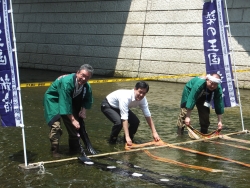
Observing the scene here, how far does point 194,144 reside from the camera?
8.19m

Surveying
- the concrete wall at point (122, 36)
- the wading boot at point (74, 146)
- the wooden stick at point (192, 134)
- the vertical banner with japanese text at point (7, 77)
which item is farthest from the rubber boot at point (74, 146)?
the concrete wall at point (122, 36)

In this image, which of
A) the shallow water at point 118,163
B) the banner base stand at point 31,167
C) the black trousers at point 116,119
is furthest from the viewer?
the black trousers at point 116,119

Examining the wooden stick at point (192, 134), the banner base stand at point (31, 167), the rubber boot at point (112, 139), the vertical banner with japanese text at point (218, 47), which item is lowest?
the banner base stand at point (31, 167)

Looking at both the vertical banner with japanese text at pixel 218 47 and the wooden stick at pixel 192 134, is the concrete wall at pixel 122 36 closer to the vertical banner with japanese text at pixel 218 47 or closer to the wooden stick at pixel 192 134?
the vertical banner with japanese text at pixel 218 47

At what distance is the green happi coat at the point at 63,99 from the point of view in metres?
6.70

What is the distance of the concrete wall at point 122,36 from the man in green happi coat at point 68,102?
9.78 metres

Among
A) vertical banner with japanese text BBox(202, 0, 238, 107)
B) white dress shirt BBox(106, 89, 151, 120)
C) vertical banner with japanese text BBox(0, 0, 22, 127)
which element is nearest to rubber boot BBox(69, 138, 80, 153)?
white dress shirt BBox(106, 89, 151, 120)

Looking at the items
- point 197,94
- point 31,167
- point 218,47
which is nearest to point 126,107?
point 197,94

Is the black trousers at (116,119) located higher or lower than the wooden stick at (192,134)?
higher

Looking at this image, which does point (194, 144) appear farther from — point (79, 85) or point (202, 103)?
point (79, 85)

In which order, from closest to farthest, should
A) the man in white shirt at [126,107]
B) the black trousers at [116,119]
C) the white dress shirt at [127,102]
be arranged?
the man in white shirt at [126,107]
the white dress shirt at [127,102]
the black trousers at [116,119]

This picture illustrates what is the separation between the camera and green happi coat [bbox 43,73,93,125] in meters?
6.70

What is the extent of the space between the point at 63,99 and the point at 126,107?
114cm

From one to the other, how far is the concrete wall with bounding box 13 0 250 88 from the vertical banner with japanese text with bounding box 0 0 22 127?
427 inches
